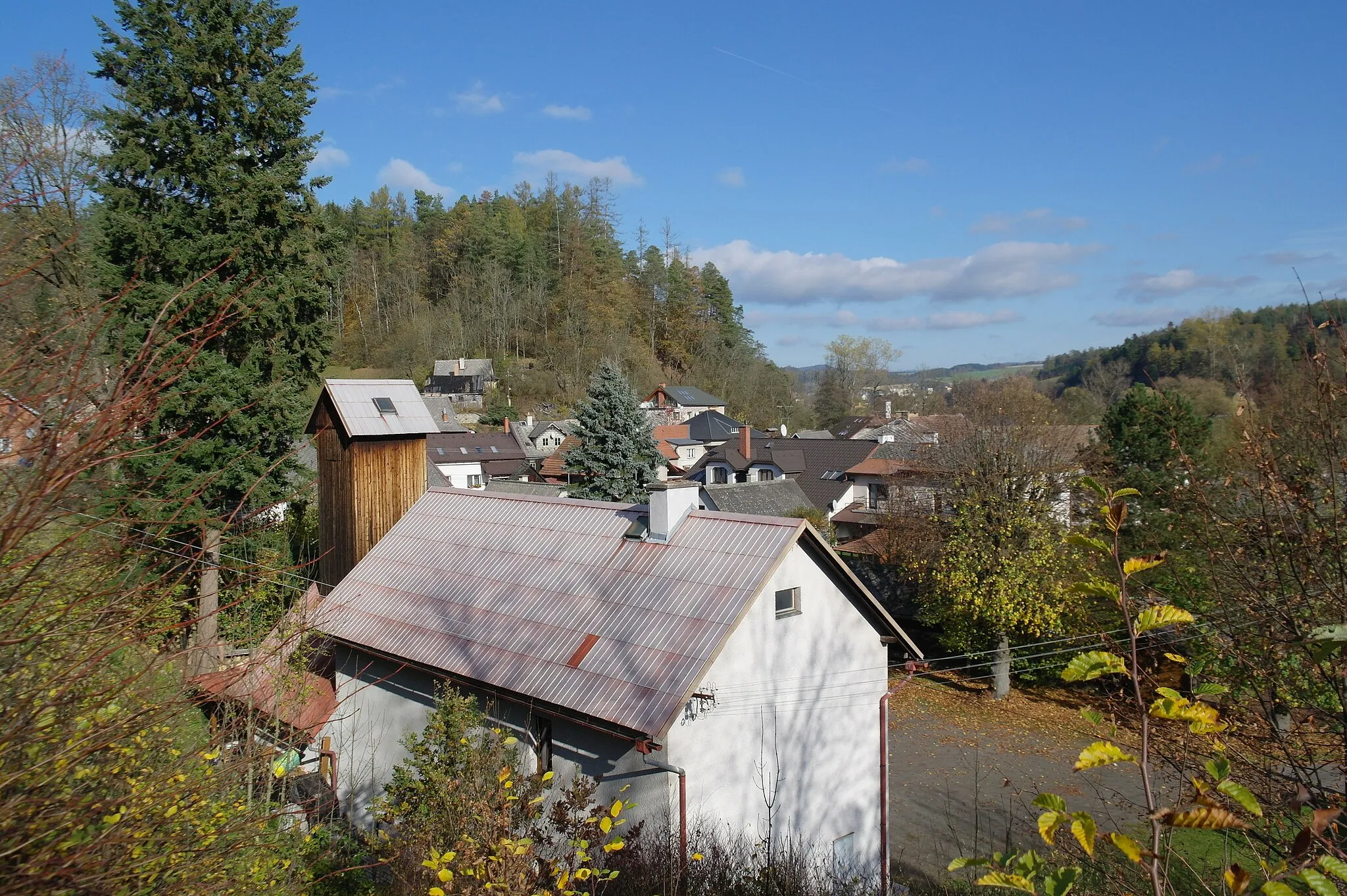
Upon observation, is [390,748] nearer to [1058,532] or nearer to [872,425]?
[1058,532]

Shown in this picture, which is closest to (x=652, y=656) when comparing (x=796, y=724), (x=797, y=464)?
(x=796, y=724)

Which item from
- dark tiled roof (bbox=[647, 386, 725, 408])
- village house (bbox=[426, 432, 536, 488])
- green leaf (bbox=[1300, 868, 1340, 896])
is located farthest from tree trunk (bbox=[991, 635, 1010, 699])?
dark tiled roof (bbox=[647, 386, 725, 408])

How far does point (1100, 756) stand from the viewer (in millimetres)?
2051

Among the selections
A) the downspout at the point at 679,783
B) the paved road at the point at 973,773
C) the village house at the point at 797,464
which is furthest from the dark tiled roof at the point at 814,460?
the downspout at the point at 679,783

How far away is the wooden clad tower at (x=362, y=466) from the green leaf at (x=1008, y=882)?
55.6ft

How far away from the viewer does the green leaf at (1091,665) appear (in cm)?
218

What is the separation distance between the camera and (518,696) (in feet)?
34.3

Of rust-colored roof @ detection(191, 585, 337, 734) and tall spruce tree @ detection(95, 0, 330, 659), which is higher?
tall spruce tree @ detection(95, 0, 330, 659)

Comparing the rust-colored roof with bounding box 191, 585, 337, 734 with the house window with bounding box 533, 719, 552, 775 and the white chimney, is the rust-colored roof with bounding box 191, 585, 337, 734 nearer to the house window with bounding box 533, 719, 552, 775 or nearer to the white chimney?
the house window with bounding box 533, 719, 552, 775

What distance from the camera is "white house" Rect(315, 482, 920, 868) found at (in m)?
9.66

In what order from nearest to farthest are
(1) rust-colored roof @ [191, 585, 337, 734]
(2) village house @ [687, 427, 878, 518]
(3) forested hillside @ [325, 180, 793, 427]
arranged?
(1) rust-colored roof @ [191, 585, 337, 734] < (2) village house @ [687, 427, 878, 518] < (3) forested hillside @ [325, 180, 793, 427]

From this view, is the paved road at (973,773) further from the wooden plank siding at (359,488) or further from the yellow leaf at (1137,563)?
the wooden plank siding at (359,488)

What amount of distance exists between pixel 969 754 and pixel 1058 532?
21.0 feet

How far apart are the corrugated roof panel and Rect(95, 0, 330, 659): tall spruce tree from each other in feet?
11.6
